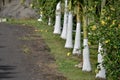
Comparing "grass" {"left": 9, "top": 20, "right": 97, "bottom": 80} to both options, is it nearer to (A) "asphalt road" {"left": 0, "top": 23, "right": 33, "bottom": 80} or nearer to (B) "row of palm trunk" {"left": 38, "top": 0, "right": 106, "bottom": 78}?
(B) "row of palm trunk" {"left": 38, "top": 0, "right": 106, "bottom": 78}

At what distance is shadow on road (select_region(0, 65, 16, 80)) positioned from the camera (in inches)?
654

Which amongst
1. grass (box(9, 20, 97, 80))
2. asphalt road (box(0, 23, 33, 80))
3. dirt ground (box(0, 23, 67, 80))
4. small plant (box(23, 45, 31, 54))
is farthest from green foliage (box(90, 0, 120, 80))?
small plant (box(23, 45, 31, 54))

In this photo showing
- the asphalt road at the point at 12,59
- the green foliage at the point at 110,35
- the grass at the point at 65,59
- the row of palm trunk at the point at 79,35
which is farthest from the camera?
the row of palm trunk at the point at 79,35

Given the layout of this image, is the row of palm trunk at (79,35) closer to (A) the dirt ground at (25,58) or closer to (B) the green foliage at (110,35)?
(A) the dirt ground at (25,58)

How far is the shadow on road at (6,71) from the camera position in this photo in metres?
16.6

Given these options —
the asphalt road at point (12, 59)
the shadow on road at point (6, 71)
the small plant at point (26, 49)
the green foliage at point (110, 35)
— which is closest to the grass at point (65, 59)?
the small plant at point (26, 49)

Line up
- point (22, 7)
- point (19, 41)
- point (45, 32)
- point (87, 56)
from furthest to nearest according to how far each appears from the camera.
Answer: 1. point (22, 7)
2. point (45, 32)
3. point (19, 41)
4. point (87, 56)

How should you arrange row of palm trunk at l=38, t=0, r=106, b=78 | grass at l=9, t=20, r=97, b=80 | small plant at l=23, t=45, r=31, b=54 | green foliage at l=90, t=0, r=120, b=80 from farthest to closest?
small plant at l=23, t=45, r=31, b=54
row of palm trunk at l=38, t=0, r=106, b=78
grass at l=9, t=20, r=97, b=80
green foliage at l=90, t=0, r=120, b=80

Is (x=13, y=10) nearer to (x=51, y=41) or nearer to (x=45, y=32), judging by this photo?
(x=45, y=32)

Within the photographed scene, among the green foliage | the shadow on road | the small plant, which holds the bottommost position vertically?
the small plant

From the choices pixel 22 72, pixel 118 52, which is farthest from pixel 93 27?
pixel 22 72

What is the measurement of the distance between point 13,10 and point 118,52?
112ft

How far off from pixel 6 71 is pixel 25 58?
312cm

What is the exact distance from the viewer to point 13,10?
46688 mm
